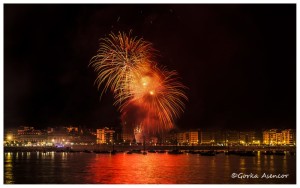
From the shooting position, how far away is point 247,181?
22031 millimetres

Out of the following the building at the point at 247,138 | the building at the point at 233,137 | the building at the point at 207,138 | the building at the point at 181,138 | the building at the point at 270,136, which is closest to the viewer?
the building at the point at 270,136

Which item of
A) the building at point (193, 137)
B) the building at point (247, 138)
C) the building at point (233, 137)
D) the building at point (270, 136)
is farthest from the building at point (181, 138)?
the building at point (270, 136)

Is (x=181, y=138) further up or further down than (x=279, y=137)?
further down

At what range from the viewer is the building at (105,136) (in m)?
97.7

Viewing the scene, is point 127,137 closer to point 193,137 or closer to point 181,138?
point 181,138

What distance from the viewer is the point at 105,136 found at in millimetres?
99312

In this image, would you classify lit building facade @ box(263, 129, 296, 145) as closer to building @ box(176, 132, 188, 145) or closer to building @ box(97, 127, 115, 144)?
building @ box(176, 132, 188, 145)

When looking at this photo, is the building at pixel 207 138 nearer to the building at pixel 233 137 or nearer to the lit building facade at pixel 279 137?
the building at pixel 233 137

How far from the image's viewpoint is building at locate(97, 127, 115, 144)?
9772 centimetres

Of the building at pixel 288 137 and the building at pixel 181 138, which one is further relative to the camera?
the building at pixel 181 138

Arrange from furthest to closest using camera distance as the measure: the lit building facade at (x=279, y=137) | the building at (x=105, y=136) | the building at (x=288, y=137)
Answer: the building at (x=105, y=136), the lit building facade at (x=279, y=137), the building at (x=288, y=137)

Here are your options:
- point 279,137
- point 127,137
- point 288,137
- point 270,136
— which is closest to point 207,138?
point 270,136

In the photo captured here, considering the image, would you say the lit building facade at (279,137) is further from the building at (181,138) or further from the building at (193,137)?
the building at (181,138)

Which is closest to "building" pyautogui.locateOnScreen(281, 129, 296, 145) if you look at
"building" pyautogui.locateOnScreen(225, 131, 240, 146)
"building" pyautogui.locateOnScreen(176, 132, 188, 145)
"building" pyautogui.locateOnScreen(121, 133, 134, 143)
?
"building" pyautogui.locateOnScreen(225, 131, 240, 146)
